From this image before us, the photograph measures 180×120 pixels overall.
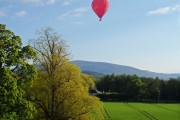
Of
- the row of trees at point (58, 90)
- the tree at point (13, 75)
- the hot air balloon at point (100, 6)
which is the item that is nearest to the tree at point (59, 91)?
the row of trees at point (58, 90)

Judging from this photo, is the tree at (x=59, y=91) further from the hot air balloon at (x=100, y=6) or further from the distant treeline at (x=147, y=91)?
the distant treeline at (x=147, y=91)

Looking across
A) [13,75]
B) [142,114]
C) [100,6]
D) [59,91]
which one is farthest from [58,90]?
[142,114]

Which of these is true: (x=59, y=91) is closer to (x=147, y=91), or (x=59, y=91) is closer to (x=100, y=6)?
(x=100, y=6)

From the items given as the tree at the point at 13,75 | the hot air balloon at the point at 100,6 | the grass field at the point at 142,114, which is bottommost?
the grass field at the point at 142,114

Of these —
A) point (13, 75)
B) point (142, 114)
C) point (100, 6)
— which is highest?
point (100, 6)

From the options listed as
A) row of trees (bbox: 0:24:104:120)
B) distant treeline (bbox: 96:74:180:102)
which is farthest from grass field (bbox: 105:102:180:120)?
distant treeline (bbox: 96:74:180:102)

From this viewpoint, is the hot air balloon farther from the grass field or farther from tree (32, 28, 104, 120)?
the grass field

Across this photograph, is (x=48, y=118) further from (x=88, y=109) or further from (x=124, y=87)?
(x=124, y=87)
